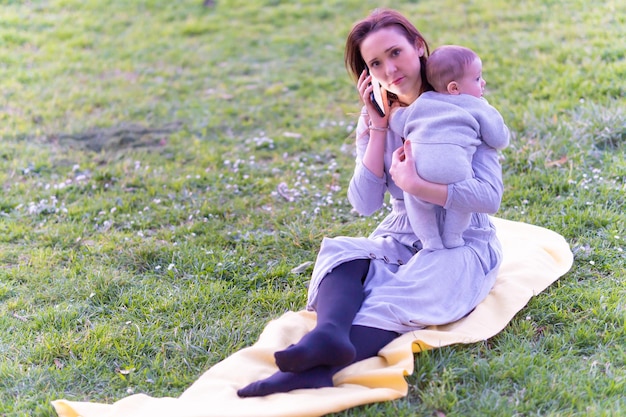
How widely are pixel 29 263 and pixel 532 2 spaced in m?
6.77

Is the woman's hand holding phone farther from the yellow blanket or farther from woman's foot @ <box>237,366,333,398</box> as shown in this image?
woman's foot @ <box>237,366,333,398</box>

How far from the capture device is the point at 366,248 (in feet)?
10.5

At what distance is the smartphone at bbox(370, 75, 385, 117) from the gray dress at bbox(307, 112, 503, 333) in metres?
0.14

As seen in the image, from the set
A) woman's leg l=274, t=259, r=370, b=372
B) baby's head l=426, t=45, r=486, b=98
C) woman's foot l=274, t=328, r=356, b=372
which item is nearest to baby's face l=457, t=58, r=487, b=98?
baby's head l=426, t=45, r=486, b=98

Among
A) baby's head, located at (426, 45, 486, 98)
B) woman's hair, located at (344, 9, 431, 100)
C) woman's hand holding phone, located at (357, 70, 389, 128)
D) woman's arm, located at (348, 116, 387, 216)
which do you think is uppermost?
woman's hair, located at (344, 9, 431, 100)

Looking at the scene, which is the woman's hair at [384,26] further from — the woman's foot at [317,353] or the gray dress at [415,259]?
the woman's foot at [317,353]

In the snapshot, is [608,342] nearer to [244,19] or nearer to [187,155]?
[187,155]

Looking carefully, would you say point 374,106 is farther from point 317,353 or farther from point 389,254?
point 317,353

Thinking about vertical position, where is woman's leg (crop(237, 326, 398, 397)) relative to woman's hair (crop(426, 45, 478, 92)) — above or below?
below

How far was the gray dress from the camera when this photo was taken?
9.75 feet

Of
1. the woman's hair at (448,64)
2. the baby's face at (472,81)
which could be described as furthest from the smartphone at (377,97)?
the baby's face at (472,81)

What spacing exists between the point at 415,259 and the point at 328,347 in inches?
27.4

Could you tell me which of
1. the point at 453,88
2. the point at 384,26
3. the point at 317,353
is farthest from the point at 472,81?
the point at 317,353

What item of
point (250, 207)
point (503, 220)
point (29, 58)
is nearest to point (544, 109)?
point (503, 220)
